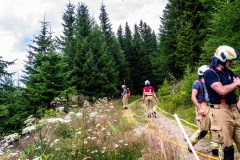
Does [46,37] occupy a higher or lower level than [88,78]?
higher

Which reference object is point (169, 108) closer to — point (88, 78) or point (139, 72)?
point (88, 78)

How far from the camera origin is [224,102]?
4.53 m

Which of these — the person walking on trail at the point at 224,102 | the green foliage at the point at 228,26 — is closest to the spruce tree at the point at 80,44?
the green foliage at the point at 228,26

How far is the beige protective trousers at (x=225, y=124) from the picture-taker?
4.42 meters

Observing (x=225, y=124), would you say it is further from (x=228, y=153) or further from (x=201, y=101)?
(x=201, y=101)

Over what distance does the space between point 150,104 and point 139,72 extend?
30.3 meters

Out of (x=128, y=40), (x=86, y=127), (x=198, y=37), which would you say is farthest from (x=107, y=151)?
(x=128, y=40)

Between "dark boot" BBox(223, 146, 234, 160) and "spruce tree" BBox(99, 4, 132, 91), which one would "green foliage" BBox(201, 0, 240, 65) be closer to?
"dark boot" BBox(223, 146, 234, 160)

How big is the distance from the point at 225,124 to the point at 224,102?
357 mm

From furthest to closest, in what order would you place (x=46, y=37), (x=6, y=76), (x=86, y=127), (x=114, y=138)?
1. (x=46, y=37)
2. (x=6, y=76)
3. (x=86, y=127)
4. (x=114, y=138)

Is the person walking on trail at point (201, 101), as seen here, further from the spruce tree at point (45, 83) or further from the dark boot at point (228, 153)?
the spruce tree at point (45, 83)

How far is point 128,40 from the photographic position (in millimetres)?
48031

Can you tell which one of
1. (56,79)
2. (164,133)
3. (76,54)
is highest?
(76,54)

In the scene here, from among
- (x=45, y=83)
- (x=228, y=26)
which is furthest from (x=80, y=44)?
(x=228, y=26)
